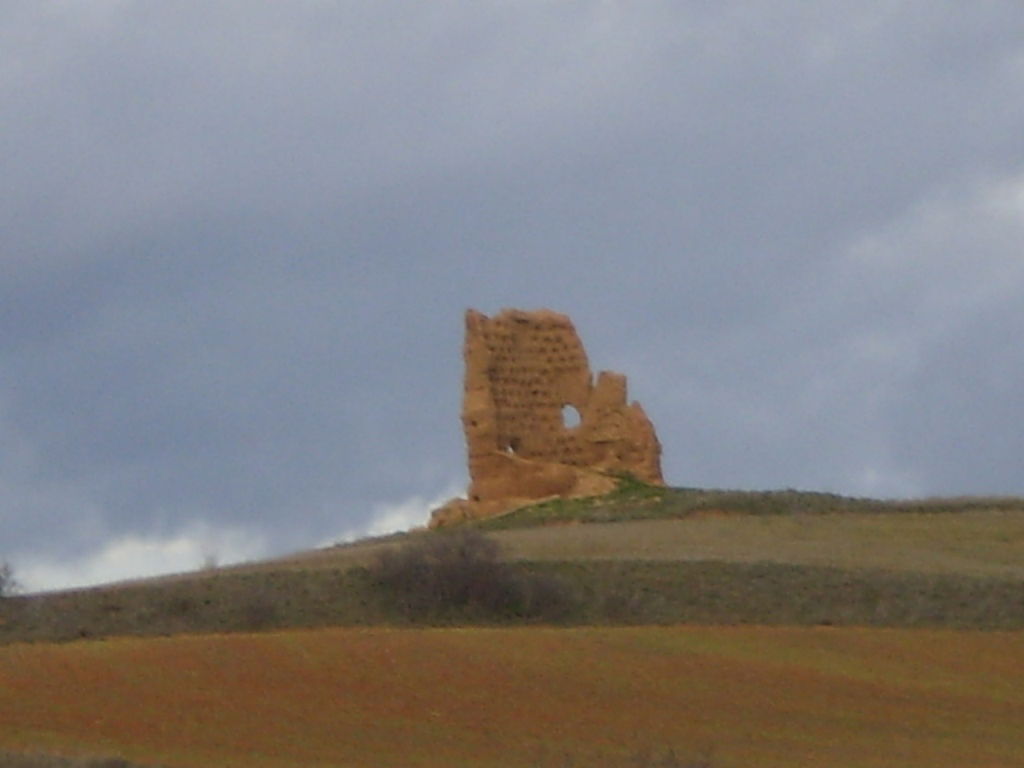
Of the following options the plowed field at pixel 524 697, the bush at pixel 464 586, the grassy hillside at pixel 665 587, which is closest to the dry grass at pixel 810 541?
the grassy hillside at pixel 665 587

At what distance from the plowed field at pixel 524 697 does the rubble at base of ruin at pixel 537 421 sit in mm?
16130

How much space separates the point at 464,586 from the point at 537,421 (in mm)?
14037

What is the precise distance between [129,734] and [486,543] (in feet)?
48.0

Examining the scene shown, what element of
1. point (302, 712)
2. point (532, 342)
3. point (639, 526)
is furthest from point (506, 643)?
point (532, 342)

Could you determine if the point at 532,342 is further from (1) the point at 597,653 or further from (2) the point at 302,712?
(2) the point at 302,712

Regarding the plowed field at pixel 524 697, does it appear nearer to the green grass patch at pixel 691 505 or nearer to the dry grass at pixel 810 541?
the dry grass at pixel 810 541

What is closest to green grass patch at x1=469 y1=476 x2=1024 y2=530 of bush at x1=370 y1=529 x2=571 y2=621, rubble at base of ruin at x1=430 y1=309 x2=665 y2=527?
rubble at base of ruin at x1=430 y1=309 x2=665 y2=527

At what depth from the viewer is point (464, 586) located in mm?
38500

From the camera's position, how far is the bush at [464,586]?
37.9 metres

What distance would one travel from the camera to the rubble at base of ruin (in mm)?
51312

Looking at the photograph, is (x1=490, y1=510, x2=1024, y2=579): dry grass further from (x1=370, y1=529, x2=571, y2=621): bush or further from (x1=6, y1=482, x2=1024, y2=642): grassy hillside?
(x1=370, y1=529, x2=571, y2=621): bush

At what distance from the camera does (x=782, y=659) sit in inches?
1278

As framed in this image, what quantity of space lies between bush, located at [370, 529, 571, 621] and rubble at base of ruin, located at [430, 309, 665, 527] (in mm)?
11693

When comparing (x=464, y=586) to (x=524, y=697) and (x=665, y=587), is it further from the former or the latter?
(x=524, y=697)
